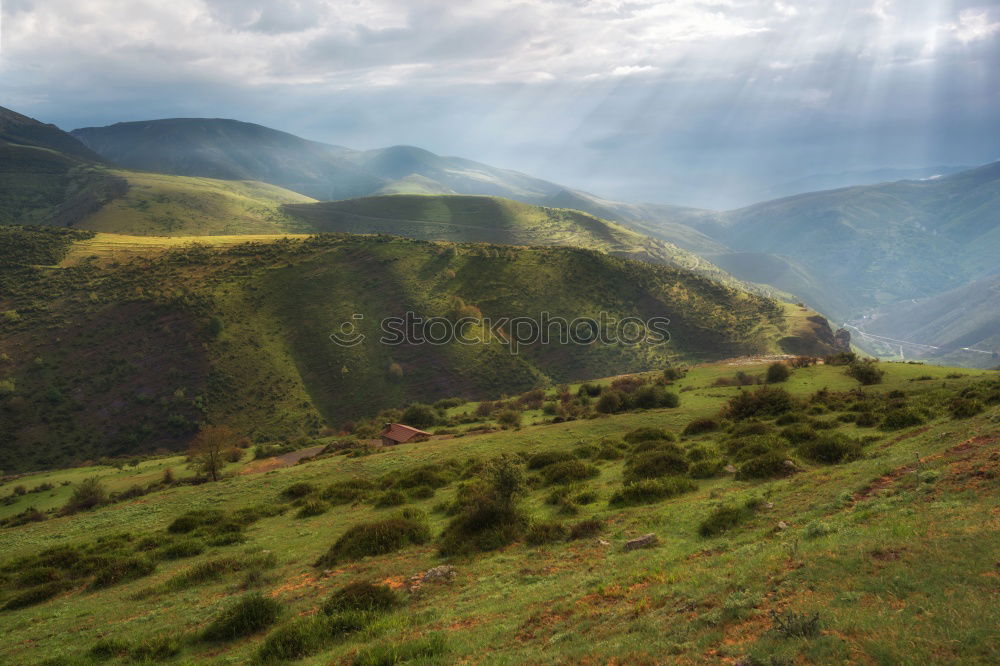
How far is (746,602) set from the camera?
8.50 meters

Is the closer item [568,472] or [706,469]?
[706,469]

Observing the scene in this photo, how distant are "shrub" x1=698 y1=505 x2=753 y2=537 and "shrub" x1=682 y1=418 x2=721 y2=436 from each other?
16.6 m

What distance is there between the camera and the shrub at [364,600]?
12961 mm

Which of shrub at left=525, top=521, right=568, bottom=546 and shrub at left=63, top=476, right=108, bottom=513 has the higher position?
shrub at left=525, top=521, right=568, bottom=546

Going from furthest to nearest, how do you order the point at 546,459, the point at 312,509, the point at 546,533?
the point at 546,459 < the point at 312,509 < the point at 546,533

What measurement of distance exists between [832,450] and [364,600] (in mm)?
19278

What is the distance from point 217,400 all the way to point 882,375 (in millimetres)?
87081

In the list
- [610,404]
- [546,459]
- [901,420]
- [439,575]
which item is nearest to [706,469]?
[546,459]

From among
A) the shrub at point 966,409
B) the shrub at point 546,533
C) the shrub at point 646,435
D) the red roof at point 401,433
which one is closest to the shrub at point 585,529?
the shrub at point 546,533

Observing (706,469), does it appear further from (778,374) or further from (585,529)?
(778,374)

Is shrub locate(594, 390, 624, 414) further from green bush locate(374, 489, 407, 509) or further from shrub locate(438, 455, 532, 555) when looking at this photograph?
shrub locate(438, 455, 532, 555)

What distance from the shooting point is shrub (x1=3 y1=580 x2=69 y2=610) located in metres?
18.0

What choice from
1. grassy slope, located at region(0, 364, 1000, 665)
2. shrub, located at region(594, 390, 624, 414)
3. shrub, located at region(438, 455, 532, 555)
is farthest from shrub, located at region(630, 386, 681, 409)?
shrub, located at region(438, 455, 532, 555)

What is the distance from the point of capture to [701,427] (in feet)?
102
